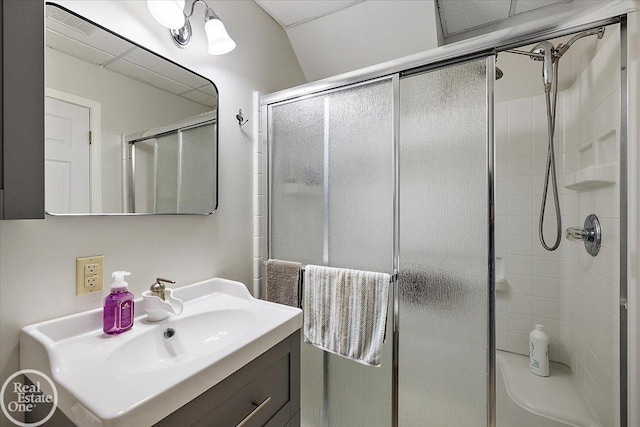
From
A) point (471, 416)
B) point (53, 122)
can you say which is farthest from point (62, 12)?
point (471, 416)

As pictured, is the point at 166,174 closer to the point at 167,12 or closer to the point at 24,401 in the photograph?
the point at 167,12

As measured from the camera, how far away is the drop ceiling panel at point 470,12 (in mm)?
1675

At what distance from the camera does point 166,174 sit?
1131 mm

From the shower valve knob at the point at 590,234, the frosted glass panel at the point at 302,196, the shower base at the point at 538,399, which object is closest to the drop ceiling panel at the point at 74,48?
the frosted glass panel at the point at 302,196

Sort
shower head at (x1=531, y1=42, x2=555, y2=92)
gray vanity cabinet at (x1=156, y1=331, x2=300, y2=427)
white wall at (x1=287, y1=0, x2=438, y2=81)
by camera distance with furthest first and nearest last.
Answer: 1. white wall at (x1=287, y1=0, x2=438, y2=81)
2. shower head at (x1=531, y1=42, x2=555, y2=92)
3. gray vanity cabinet at (x1=156, y1=331, x2=300, y2=427)

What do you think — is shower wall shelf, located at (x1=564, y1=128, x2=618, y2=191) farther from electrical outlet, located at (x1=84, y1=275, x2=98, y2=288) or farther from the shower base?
electrical outlet, located at (x1=84, y1=275, x2=98, y2=288)

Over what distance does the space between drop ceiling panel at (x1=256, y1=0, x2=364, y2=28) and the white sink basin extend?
148cm

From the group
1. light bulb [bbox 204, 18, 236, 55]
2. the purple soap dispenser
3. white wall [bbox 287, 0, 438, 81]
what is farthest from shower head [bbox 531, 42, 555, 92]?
the purple soap dispenser

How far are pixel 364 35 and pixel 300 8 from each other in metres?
0.38

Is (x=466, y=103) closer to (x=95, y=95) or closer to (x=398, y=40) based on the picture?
(x=398, y=40)

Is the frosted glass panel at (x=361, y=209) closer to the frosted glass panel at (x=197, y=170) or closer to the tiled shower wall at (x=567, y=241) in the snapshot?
the frosted glass panel at (x=197, y=170)

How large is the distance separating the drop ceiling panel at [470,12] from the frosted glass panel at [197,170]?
60.4 inches

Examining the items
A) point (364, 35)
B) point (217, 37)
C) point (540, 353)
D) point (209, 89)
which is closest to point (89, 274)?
point (209, 89)

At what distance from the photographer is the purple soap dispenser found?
0.86 meters
